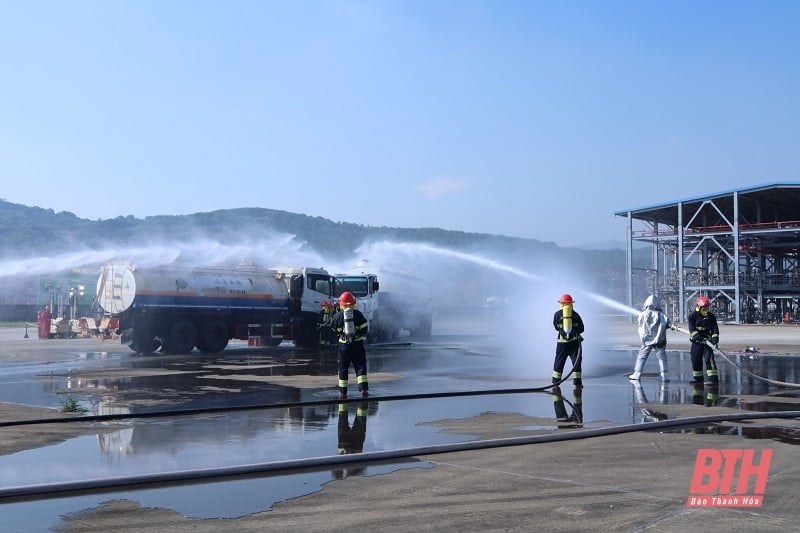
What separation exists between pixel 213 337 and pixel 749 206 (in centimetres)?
4610

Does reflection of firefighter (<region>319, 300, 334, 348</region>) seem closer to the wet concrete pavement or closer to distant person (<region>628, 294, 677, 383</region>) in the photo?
the wet concrete pavement

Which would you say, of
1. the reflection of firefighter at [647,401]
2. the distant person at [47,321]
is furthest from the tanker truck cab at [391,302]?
the reflection of firefighter at [647,401]

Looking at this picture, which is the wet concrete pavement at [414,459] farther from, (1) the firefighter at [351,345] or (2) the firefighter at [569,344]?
(1) the firefighter at [351,345]

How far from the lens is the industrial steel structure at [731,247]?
54.4 metres

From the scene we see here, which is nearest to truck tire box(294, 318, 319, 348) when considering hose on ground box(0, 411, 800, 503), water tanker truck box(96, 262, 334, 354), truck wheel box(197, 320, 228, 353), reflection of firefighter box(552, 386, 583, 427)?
water tanker truck box(96, 262, 334, 354)

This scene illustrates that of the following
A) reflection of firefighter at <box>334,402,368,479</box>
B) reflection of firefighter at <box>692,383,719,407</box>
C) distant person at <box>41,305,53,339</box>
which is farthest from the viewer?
distant person at <box>41,305,53,339</box>

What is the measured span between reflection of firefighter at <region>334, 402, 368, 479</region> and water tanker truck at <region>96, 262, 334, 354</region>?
1475cm

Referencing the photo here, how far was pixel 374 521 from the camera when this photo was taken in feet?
18.8

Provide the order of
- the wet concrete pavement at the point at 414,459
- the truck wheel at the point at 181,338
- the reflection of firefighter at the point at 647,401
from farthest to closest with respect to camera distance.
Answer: the truck wheel at the point at 181,338 < the reflection of firefighter at the point at 647,401 < the wet concrete pavement at the point at 414,459

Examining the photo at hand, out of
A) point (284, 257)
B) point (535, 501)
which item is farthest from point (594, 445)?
point (284, 257)

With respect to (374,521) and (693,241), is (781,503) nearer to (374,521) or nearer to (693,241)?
(374,521)

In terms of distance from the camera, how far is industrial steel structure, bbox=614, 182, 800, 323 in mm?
54438

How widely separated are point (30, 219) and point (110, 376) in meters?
180

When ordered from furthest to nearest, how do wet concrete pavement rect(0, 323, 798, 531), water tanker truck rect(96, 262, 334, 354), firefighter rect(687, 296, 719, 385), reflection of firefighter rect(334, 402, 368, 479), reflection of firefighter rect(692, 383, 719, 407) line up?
water tanker truck rect(96, 262, 334, 354)
firefighter rect(687, 296, 719, 385)
reflection of firefighter rect(692, 383, 719, 407)
reflection of firefighter rect(334, 402, 368, 479)
wet concrete pavement rect(0, 323, 798, 531)
